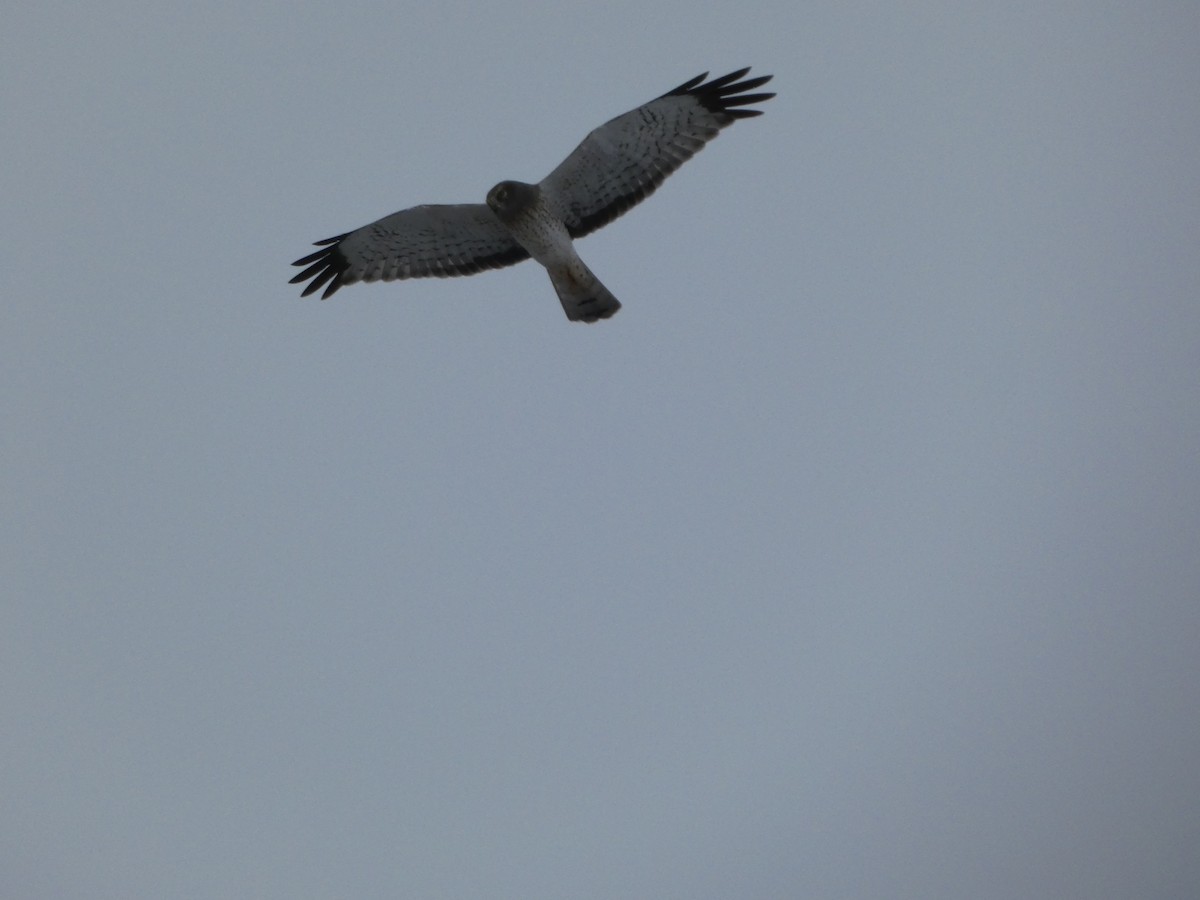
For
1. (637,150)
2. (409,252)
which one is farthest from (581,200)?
(409,252)

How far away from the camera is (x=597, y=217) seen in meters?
8.33

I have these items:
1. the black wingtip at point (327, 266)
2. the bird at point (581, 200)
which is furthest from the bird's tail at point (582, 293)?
the black wingtip at point (327, 266)

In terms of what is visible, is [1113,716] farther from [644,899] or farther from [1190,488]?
[644,899]

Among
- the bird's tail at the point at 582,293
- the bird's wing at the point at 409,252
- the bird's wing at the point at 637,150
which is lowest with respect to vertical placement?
the bird's tail at the point at 582,293

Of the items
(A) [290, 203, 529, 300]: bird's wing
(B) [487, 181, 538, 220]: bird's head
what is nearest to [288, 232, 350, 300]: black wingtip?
(A) [290, 203, 529, 300]: bird's wing

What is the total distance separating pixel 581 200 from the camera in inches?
328

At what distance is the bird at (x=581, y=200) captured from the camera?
7.99m

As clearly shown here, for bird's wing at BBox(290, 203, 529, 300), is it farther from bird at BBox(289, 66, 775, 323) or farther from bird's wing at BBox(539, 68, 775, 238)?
bird's wing at BBox(539, 68, 775, 238)

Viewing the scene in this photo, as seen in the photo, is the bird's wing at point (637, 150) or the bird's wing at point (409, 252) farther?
the bird's wing at point (409, 252)

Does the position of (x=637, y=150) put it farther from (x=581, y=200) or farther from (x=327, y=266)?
(x=327, y=266)

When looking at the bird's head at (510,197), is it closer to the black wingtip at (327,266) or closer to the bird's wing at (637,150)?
the bird's wing at (637,150)

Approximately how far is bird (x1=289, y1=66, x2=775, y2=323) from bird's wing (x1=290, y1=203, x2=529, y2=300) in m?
0.01

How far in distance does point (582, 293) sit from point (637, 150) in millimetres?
1010

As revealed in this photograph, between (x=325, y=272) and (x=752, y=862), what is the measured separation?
35.9 meters
